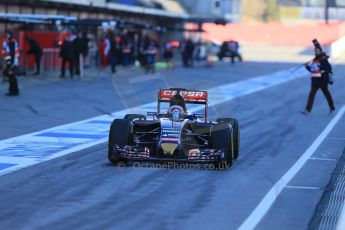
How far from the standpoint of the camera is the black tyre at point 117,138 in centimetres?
1271

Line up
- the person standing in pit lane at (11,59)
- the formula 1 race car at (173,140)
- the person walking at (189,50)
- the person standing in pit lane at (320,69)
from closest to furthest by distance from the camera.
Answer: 1. the formula 1 race car at (173,140)
2. the person standing in pit lane at (320,69)
3. the person standing in pit lane at (11,59)
4. the person walking at (189,50)

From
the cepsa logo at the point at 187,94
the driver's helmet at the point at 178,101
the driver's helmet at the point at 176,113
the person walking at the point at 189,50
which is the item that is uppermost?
the cepsa logo at the point at 187,94

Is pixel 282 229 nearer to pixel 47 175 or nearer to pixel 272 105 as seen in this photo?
pixel 47 175

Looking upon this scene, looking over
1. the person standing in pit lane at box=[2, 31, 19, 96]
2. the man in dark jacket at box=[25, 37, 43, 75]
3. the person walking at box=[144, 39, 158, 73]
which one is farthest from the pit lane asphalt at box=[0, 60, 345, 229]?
the person walking at box=[144, 39, 158, 73]

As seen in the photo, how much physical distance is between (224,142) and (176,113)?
922 mm

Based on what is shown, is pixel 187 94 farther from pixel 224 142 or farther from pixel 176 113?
pixel 224 142

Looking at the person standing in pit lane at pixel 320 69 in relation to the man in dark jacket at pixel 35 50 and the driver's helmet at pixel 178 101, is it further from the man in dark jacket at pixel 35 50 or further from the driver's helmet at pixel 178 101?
the man in dark jacket at pixel 35 50

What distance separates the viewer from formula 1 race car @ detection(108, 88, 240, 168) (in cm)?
1255

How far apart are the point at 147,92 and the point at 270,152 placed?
14128mm

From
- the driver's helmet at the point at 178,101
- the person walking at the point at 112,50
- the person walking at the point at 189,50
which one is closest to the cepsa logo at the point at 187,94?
the driver's helmet at the point at 178,101

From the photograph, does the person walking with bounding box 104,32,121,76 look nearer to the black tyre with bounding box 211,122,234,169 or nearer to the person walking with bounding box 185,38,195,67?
the person walking with bounding box 185,38,195,67

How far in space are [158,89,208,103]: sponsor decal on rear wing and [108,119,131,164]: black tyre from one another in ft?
4.46

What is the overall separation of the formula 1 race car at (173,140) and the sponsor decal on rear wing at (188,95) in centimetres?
56

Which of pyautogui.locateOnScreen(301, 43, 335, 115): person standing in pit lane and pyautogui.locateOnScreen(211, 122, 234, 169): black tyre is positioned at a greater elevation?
pyautogui.locateOnScreen(301, 43, 335, 115): person standing in pit lane
